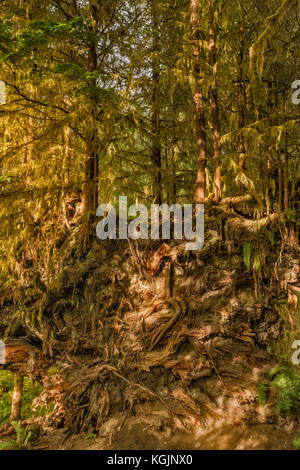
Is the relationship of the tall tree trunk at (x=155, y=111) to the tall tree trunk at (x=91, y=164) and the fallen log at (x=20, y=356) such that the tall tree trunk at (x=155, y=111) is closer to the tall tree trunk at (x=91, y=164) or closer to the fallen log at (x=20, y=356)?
the tall tree trunk at (x=91, y=164)

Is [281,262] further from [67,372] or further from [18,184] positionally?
[18,184]

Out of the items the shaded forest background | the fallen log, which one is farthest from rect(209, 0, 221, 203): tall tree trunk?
the fallen log

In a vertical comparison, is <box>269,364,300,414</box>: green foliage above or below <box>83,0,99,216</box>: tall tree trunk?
below

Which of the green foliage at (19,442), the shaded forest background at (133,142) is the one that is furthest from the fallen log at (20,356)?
the green foliage at (19,442)

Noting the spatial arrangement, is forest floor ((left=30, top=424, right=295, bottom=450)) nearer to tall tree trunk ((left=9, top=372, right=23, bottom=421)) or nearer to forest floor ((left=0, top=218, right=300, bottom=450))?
forest floor ((left=0, top=218, right=300, bottom=450))

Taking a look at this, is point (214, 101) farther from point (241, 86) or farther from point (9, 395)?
point (9, 395)

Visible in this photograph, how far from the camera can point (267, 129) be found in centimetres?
518

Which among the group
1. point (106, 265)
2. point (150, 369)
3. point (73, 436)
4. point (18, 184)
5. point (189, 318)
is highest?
point (18, 184)

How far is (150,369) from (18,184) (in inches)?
186

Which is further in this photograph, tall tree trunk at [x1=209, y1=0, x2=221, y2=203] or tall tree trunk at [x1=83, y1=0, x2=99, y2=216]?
tall tree trunk at [x1=83, y1=0, x2=99, y2=216]

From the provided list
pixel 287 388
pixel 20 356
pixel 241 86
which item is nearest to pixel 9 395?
pixel 20 356

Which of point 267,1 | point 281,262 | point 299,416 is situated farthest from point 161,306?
point 267,1

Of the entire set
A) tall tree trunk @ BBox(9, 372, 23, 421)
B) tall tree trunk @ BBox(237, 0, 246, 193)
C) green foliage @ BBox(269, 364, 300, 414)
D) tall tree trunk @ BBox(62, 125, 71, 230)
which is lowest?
tall tree trunk @ BBox(9, 372, 23, 421)

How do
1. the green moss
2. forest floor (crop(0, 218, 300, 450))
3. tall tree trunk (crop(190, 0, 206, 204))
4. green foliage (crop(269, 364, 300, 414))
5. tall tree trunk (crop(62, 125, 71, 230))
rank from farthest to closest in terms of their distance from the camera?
the green moss < tall tree trunk (crop(62, 125, 71, 230)) < tall tree trunk (crop(190, 0, 206, 204)) < forest floor (crop(0, 218, 300, 450)) < green foliage (crop(269, 364, 300, 414))
